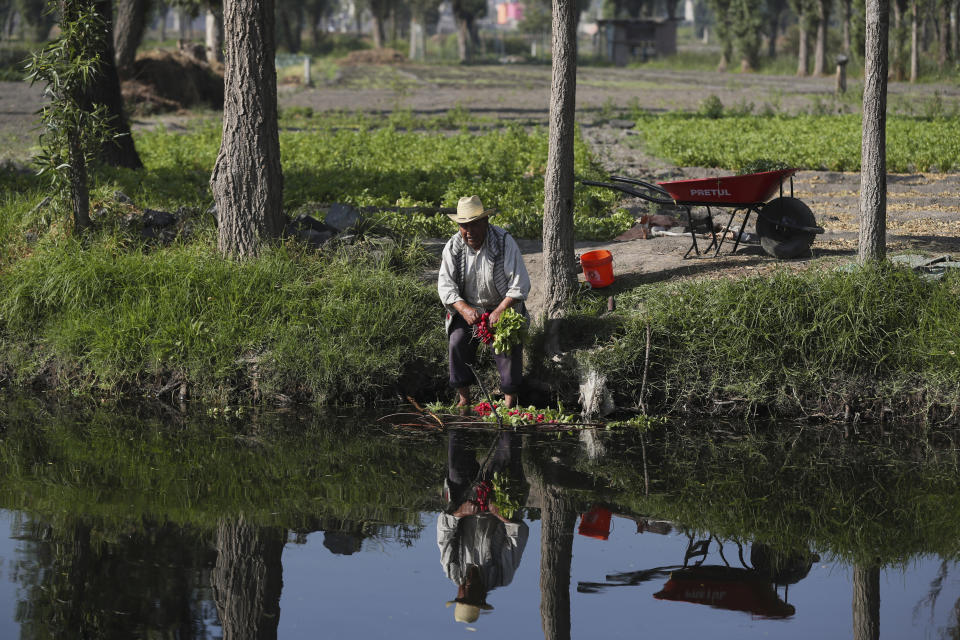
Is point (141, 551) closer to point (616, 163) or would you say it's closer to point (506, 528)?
point (506, 528)

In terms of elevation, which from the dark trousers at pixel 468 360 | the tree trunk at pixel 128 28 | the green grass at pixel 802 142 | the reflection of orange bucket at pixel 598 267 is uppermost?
the tree trunk at pixel 128 28

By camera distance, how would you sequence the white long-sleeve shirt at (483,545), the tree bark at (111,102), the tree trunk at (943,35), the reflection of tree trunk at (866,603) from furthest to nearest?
1. the tree trunk at (943,35)
2. the tree bark at (111,102)
3. the white long-sleeve shirt at (483,545)
4. the reflection of tree trunk at (866,603)

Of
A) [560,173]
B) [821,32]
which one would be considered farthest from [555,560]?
[821,32]

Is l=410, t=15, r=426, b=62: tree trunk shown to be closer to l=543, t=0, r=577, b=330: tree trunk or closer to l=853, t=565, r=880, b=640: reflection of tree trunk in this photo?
l=543, t=0, r=577, b=330: tree trunk

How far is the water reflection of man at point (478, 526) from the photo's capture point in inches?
205

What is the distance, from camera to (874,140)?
328 inches

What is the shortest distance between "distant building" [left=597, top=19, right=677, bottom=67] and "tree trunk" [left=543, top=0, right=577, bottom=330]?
56392 mm

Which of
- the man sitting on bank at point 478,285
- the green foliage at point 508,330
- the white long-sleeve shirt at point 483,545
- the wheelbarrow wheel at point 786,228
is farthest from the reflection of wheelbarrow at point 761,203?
the white long-sleeve shirt at point 483,545

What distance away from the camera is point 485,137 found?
782 inches

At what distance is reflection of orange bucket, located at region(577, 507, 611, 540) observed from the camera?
5.82 m

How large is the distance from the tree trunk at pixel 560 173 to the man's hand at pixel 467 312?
891 millimetres

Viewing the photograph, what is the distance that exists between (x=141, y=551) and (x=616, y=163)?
12759 mm

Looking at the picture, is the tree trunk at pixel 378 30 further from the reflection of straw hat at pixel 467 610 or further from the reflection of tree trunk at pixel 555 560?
the reflection of straw hat at pixel 467 610

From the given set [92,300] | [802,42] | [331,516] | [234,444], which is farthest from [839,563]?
[802,42]
